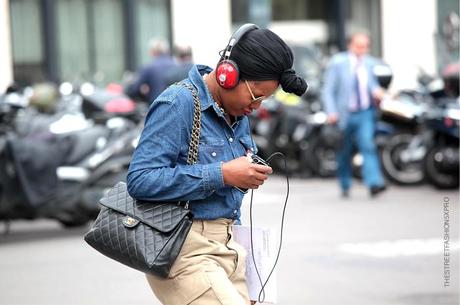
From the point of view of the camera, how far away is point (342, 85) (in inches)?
516

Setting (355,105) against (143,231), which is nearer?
(143,231)

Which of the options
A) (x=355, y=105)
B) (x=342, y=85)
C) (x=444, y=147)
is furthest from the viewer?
(x=444, y=147)

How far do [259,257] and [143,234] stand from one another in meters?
0.58

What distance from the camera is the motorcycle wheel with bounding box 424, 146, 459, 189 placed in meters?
13.6

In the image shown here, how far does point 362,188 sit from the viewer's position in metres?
14.7

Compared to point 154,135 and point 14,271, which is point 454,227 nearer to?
point 14,271

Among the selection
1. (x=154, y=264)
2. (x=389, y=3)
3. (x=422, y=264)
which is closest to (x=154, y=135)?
(x=154, y=264)

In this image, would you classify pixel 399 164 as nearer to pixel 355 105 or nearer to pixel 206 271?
pixel 355 105

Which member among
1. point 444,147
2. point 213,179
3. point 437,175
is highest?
point 213,179

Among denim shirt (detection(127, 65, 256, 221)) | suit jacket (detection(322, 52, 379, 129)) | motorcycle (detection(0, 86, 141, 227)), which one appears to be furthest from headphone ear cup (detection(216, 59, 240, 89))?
suit jacket (detection(322, 52, 379, 129))

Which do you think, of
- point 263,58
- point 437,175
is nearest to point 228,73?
point 263,58

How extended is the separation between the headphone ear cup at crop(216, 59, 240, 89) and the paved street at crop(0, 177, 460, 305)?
368 centimetres

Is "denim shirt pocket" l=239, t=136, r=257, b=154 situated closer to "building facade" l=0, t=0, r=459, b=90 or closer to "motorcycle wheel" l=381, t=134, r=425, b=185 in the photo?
"motorcycle wheel" l=381, t=134, r=425, b=185

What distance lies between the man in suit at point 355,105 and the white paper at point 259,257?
8631mm
